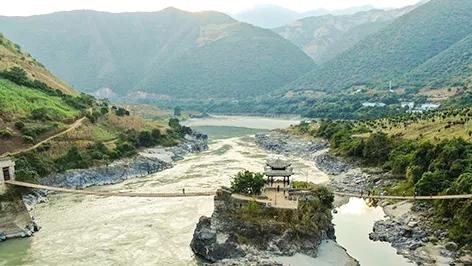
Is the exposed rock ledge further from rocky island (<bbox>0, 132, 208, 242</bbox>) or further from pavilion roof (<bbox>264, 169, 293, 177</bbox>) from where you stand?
rocky island (<bbox>0, 132, 208, 242</bbox>)

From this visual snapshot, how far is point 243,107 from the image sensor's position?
153m

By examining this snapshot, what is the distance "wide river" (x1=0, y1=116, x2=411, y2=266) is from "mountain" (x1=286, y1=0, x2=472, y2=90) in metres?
104

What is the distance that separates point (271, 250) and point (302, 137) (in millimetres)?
51075

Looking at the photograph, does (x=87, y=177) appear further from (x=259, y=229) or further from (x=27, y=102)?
(x=259, y=229)

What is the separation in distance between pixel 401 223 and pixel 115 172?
1147 inches

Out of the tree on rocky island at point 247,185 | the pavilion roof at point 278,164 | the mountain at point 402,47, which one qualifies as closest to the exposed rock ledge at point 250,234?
the tree on rocky island at point 247,185

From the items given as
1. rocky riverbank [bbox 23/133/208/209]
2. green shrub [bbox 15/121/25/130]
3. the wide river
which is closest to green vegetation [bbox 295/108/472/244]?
the wide river

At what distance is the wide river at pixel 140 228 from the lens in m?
28.3

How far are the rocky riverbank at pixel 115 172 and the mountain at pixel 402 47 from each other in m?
91.1

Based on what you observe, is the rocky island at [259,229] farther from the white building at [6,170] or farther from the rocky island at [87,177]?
the white building at [6,170]

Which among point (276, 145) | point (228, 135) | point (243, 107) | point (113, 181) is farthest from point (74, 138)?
point (243, 107)

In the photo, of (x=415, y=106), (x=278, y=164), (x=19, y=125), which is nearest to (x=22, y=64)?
(x=19, y=125)

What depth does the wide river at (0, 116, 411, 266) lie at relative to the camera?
92.7 ft

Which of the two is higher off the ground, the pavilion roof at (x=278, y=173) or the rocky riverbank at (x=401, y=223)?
the pavilion roof at (x=278, y=173)
